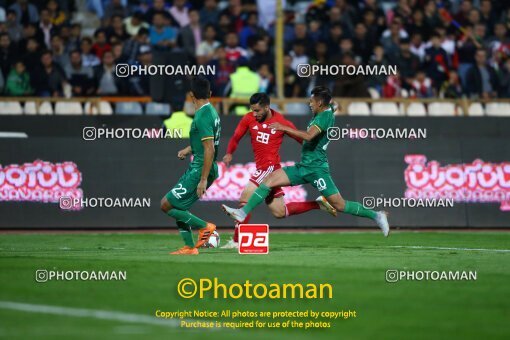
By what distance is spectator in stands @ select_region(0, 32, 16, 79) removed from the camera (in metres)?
24.1

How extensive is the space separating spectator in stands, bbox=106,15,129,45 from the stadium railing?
1607 mm

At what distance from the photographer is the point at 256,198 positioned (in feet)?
54.4

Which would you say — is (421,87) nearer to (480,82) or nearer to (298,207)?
(480,82)

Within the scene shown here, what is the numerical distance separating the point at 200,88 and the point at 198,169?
1.11 metres

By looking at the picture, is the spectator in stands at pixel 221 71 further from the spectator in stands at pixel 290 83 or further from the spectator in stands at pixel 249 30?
the spectator in stands at pixel 249 30

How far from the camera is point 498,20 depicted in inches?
1148

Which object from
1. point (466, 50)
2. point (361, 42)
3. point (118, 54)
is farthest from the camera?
point (466, 50)

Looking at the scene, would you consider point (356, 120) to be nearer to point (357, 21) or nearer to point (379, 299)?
point (357, 21)

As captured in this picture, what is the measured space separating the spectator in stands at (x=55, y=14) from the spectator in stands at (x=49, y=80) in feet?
5.24

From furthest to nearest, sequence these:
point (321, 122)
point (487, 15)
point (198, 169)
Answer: point (487, 15)
point (321, 122)
point (198, 169)

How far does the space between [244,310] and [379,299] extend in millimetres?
1424

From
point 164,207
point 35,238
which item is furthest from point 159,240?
point 164,207

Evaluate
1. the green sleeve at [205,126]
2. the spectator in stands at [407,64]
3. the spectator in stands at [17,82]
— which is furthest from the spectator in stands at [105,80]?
the green sleeve at [205,126]

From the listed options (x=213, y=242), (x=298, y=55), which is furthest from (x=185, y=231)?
(x=298, y=55)
